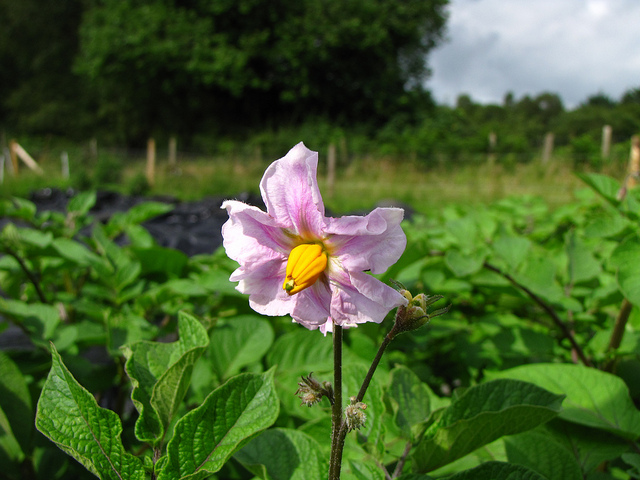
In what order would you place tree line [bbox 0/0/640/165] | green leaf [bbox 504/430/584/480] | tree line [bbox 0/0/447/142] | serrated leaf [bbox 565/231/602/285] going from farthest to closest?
tree line [bbox 0/0/447/142] < tree line [bbox 0/0/640/165] < serrated leaf [bbox 565/231/602/285] < green leaf [bbox 504/430/584/480]

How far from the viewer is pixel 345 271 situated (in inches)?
19.9

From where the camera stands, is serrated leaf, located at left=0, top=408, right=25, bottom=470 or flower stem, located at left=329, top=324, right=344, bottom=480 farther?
serrated leaf, located at left=0, top=408, right=25, bottom=470

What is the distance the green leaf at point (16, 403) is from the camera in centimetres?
81

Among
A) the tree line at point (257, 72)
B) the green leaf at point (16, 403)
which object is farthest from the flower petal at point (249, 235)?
the tree line at point (257, 72)

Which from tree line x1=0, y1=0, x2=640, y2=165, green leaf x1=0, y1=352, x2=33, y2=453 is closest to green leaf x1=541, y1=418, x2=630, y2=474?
green leaf x1=0, y1=352, x2=33, y2=453

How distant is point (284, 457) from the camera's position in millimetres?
624

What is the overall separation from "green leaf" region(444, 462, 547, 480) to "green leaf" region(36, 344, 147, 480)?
389 mm

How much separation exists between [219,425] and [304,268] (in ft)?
0.75

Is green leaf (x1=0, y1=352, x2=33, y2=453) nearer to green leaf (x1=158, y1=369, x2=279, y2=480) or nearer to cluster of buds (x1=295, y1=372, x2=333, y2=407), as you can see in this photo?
green leaf (x1=158, y1=369, x2=279, y2=480)

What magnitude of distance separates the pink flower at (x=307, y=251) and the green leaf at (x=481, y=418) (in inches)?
8.1

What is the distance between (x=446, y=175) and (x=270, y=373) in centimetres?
1452

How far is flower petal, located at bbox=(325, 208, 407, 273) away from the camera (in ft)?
1.52

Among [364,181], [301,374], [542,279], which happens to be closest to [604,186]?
[542,279]

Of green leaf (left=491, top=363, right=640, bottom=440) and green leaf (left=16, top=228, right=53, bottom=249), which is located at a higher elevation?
green leaf (left=16, top=228, right=53, bottom=249)
